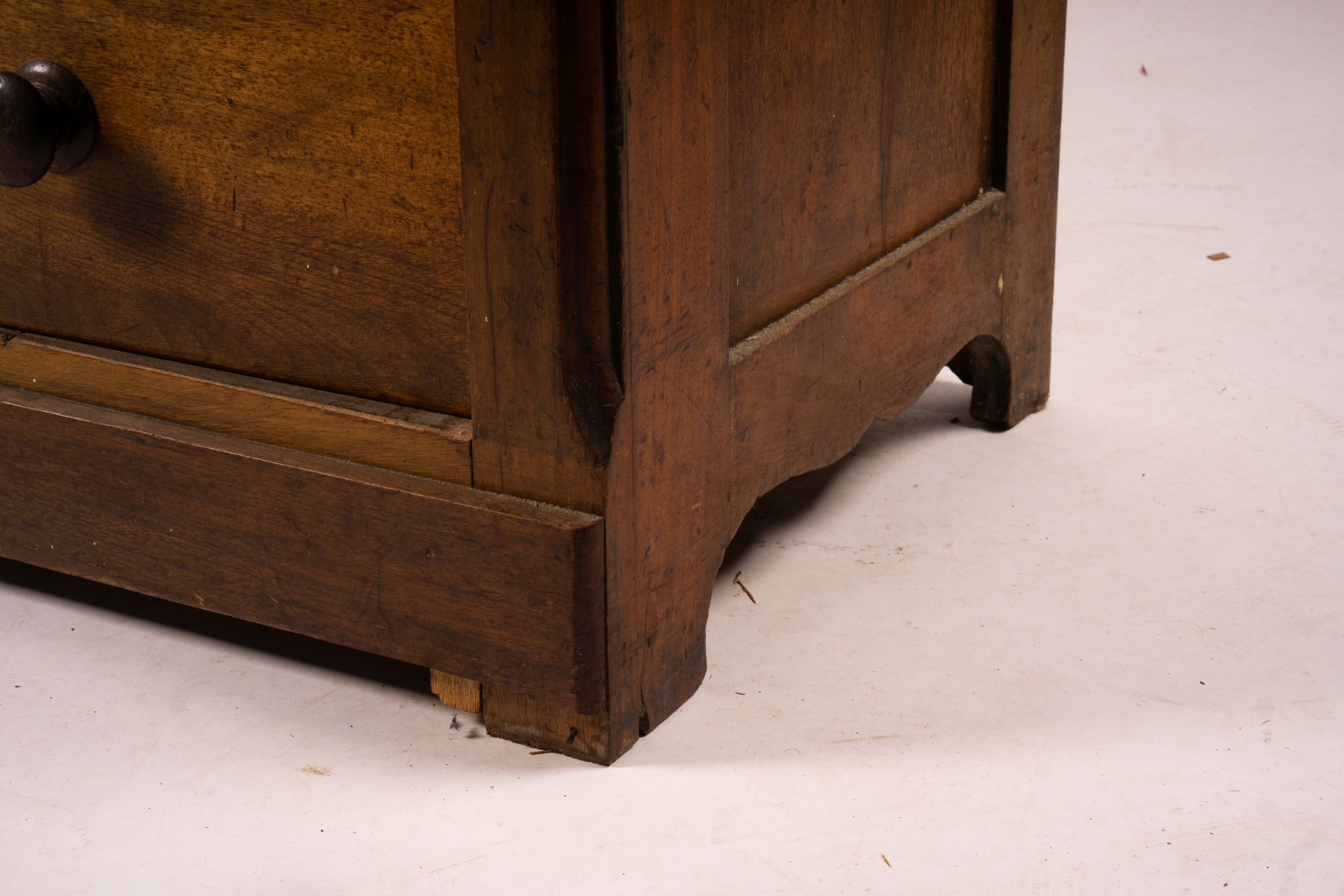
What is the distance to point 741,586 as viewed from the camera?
65.3 inches

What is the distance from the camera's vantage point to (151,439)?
1.44 metres

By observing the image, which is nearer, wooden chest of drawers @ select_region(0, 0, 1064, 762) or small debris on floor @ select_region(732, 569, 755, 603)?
wooden chest of drawers @ select_region(0, 0, 1064, 762)

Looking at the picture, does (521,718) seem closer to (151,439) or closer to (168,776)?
(168,776)

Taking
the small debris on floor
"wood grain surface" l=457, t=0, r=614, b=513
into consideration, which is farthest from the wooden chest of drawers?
the small debris on floor

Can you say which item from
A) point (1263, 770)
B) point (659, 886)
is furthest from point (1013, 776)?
point (659, 886)

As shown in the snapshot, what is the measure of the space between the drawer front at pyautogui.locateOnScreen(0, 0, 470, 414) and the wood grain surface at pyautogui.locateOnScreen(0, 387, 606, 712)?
8cm

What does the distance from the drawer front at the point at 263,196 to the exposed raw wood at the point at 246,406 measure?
16 mm

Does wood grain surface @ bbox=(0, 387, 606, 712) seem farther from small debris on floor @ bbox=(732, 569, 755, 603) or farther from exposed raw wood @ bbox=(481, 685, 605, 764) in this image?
small debris on floor @ bbox=(732, 569, 755, 603)

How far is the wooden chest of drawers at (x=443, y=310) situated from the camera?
124cm

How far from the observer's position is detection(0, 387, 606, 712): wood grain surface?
130cm

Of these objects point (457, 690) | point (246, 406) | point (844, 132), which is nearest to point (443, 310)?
point (246, 406)

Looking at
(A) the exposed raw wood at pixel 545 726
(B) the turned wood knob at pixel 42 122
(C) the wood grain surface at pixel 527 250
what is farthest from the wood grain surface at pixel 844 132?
(B) the turned wood knob at pixel 42 122

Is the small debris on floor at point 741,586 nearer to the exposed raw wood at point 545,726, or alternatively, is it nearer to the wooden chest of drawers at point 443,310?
the wooden chest of drawers at point 443,310

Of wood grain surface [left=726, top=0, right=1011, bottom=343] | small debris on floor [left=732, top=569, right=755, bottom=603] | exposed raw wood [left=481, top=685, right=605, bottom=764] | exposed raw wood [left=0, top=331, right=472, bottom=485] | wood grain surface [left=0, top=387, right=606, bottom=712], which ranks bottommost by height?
small debris on floor [left=732, top=569, right=755, bottom=603]
